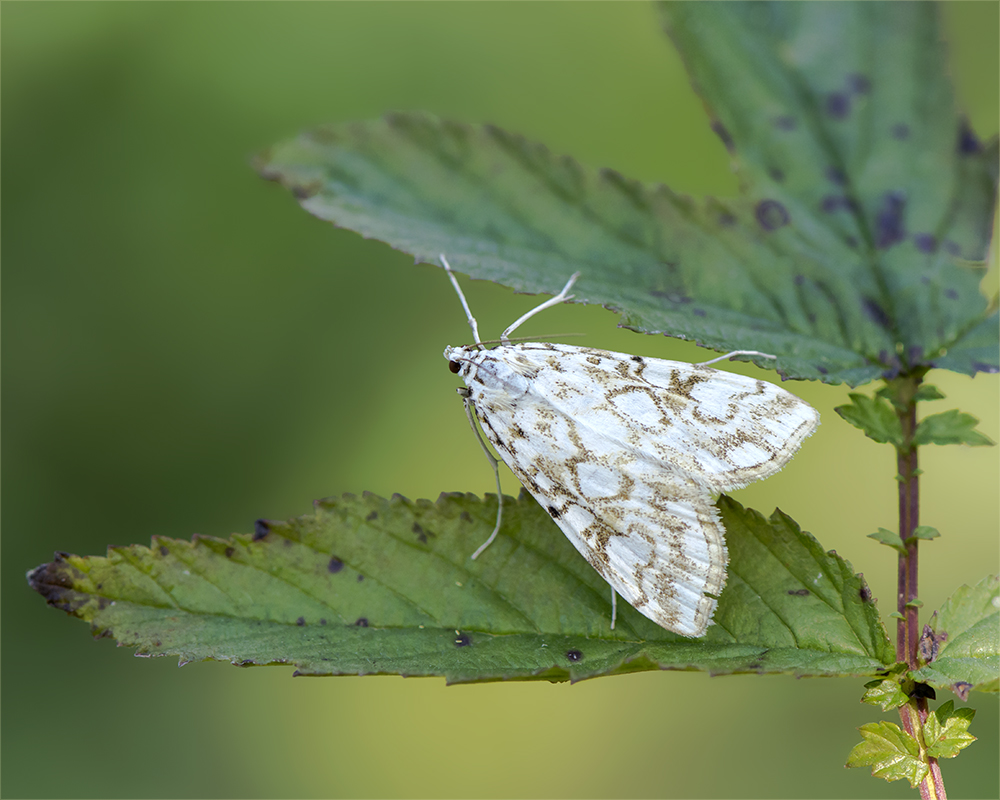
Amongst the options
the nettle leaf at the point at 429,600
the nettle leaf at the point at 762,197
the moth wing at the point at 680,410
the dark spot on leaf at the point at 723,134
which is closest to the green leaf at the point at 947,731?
the nettle leaf at the point at 429,600

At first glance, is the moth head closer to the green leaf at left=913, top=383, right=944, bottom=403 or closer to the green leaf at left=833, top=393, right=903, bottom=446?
the green leaf at left=833, top=393, right=903, bottom=446

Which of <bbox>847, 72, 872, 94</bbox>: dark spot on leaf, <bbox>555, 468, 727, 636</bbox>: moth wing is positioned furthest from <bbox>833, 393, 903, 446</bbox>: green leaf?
<bbox>847, 72, 872, 94</bbox>: dark spot on leaf

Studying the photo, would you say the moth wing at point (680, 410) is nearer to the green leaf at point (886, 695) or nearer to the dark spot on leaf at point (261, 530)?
the green leaf at point (886, 695)

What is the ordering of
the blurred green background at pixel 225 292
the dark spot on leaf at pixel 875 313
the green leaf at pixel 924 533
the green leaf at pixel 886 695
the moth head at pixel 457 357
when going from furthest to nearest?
1. the blurred green background at pixel 225 292
2. the moth head at pixel 457 357
3. the dark spot on leaf at pixel 875 313
4. the green leaf at pixel 924 533
5. the green leaf at pixel 886 695

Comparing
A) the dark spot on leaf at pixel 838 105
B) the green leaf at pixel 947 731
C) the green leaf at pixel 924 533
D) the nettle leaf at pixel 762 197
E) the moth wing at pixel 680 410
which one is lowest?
the green leaf at pixel 947 731

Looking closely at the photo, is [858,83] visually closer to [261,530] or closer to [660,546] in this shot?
[660,546]

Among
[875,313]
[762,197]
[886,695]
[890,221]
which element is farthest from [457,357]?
[886,695]

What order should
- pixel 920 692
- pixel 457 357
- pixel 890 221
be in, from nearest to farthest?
pixel 920 692, pixel 890 221, pixel 457 357
